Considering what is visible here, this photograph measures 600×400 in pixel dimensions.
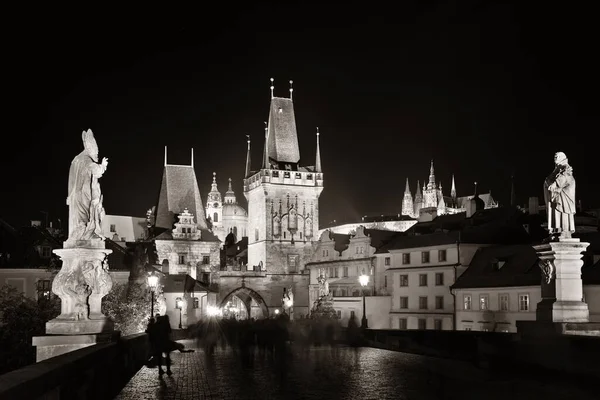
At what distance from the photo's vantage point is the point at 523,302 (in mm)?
55031

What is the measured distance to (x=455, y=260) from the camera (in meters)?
66.2

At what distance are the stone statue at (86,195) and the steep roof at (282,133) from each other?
95.5 meters

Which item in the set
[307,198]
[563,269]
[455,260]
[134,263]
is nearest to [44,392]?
[563,269]

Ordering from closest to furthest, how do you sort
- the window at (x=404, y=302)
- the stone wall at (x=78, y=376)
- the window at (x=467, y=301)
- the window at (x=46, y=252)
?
the stone wall at (x=78, y=376), the window at (x=467, y=301), the window at (x=404, y=302), the window at (x=46, y=252)

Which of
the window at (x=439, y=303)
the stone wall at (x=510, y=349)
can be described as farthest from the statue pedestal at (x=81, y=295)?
the window at (x=439, y=303)

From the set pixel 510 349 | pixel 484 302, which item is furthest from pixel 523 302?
pixel 510 349

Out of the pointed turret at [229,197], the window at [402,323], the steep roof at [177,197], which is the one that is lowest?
the window at [402,323]

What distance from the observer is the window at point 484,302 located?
59031 mm

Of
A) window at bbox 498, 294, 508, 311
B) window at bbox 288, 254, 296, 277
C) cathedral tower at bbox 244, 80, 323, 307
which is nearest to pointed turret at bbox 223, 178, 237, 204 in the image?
cathedral tower at bbox 244, 80, 323, 307

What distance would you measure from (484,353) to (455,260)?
4676 centimetres

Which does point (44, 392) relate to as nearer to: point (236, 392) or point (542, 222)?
point (236, 392)

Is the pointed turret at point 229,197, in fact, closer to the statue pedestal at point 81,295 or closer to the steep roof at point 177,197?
the steep roof at point 177,197

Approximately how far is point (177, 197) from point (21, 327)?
5623 cm

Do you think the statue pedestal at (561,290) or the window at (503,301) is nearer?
the statue pedestal at (561,290)
